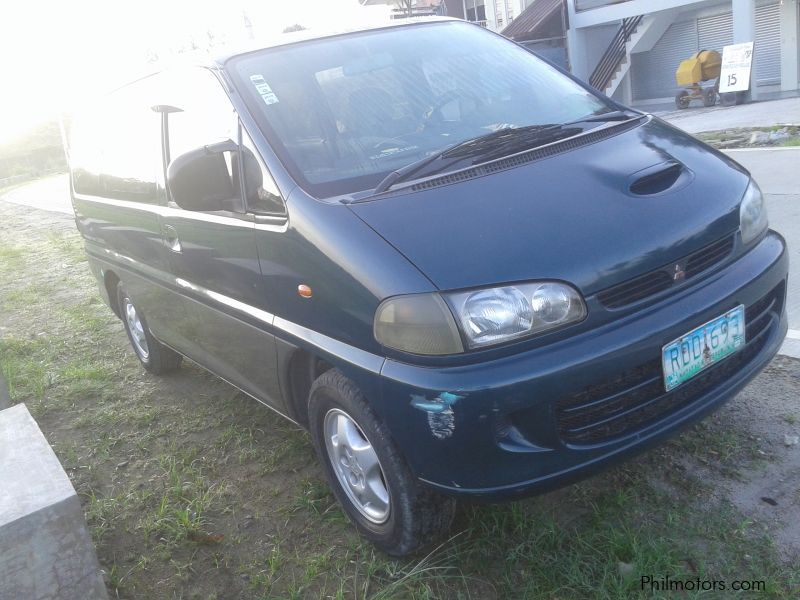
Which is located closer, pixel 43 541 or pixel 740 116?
pixel 43 541

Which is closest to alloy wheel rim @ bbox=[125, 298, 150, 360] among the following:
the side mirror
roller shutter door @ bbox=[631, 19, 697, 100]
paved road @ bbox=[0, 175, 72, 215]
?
the side mirror

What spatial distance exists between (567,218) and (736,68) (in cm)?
1728

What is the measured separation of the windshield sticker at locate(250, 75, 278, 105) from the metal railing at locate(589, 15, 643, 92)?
2161 cm

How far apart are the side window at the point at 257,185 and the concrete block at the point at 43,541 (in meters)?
1.16

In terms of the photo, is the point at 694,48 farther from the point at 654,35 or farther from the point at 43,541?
the point at 43,541

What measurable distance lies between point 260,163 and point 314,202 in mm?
373

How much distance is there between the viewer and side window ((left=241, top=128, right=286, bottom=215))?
2.74m

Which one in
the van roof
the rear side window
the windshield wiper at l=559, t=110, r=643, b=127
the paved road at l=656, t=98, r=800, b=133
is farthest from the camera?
the paved road at l=656, t=98, r=800, b=133

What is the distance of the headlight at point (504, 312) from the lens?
2182 millimetres

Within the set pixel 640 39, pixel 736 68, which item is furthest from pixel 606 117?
pixel 640 39

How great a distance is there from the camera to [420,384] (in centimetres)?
220

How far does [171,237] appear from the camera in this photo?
354cm

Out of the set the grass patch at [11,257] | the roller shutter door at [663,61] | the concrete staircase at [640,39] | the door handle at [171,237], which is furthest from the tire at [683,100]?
the door handle at [171,237]

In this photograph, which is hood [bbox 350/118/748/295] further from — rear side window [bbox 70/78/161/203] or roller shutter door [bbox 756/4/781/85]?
roller shutter door [bbox 756/4/781/85]
